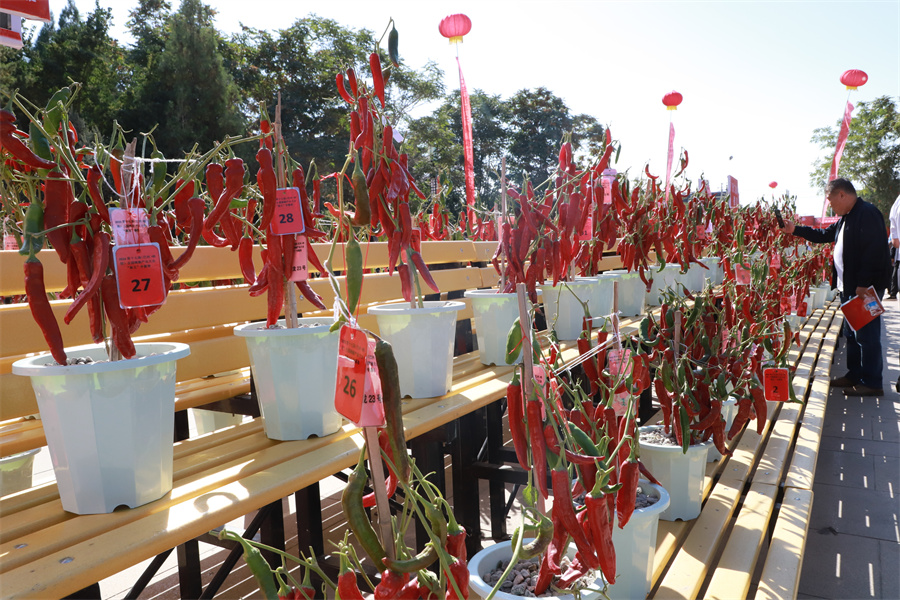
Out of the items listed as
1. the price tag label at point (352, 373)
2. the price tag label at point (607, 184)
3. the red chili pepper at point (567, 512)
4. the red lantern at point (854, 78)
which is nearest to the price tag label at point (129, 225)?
the price tag label at point (352, 373)

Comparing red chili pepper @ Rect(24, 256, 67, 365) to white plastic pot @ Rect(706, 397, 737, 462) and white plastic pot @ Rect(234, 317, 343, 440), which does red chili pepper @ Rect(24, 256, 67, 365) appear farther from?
white plastic pot @ Rect(706, 397, 737, 462)

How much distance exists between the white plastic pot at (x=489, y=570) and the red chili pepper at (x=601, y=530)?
2.6 inches

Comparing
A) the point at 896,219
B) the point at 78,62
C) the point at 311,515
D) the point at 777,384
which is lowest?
the point at 311,515

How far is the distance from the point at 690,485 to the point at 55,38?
17.1 meters

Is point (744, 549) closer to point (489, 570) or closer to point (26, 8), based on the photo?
point (489, 570)

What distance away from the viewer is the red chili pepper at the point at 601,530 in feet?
3.88

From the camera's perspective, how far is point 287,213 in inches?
54.3

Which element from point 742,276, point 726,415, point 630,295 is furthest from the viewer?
point 630,295

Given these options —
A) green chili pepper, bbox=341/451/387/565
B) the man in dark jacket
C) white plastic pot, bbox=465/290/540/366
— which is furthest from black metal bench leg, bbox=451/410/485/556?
the man in dark jacket

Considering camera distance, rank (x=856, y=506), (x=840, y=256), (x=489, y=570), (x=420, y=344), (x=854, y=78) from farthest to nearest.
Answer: (x=854, y=78) < (x=840, y=256) < (x=856, y=506) < (x=420, y=344) < (x=489, y=570)

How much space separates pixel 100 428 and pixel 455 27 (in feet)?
21.8

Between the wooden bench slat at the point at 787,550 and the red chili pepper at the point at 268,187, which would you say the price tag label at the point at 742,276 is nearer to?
the wooden bench slat at the point at 787,550

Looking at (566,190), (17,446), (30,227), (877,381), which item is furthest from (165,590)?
(877,381)

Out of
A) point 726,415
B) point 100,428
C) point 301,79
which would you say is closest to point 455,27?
point 726,415
